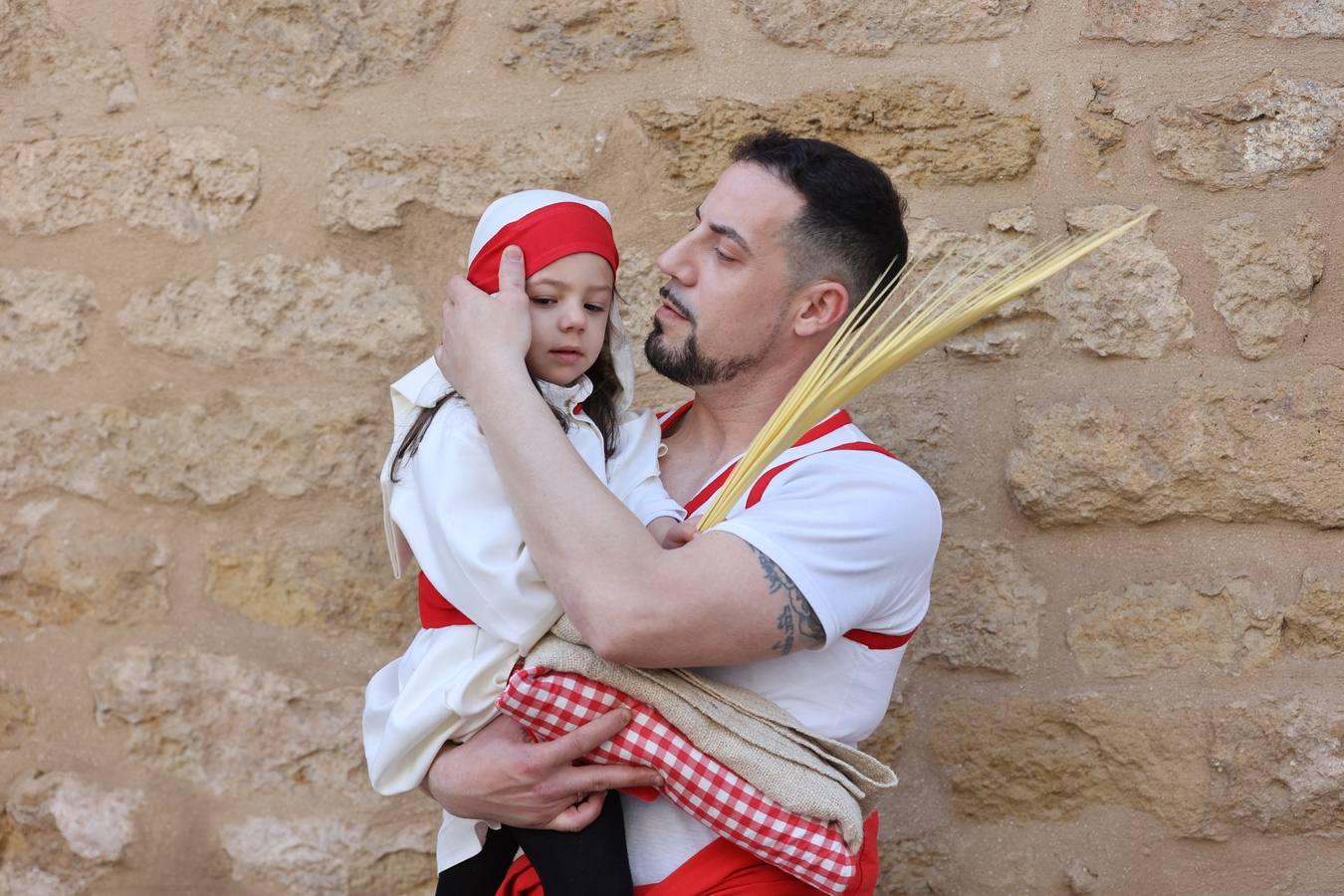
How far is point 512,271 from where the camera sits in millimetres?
1955

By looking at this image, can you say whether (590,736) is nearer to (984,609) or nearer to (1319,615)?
(984,609)

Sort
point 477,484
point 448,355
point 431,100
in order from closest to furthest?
point 477,484
point 448,355
point 431,100

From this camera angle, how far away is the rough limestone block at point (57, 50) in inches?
102

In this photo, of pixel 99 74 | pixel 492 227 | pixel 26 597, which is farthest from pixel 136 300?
pixel 492 227

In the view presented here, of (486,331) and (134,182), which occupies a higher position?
(134,182)

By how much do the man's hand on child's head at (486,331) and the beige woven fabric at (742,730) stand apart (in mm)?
378

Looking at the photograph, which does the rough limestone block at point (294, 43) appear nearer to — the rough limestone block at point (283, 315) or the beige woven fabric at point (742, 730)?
the rough limestone block at point (283, 315)

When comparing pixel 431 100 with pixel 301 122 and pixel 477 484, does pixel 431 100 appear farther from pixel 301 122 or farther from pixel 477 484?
pixel 477 484

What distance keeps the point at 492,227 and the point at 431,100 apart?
2.03 feet

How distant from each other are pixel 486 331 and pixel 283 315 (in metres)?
0.83

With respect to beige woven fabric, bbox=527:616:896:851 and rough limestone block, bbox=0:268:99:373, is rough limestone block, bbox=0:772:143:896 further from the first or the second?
beige woven fabric, bbox=527:616:896:851

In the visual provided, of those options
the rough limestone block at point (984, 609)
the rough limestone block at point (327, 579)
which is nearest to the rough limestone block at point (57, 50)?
the rough limestone block at point (327, 579)

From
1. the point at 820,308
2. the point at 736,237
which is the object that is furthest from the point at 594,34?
the point at 820,308

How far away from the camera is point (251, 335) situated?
255 cm
